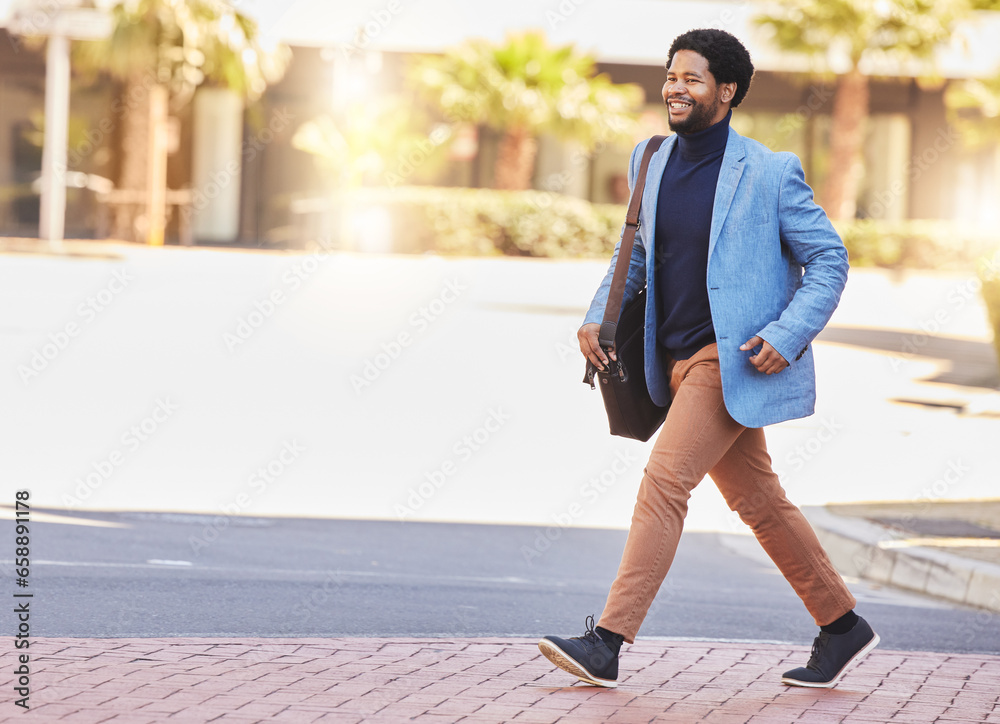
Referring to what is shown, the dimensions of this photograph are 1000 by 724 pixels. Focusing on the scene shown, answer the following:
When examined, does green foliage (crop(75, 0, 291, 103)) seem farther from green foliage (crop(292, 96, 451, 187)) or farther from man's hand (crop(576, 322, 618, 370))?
man's hand (crop(576, 322, 618, 370))

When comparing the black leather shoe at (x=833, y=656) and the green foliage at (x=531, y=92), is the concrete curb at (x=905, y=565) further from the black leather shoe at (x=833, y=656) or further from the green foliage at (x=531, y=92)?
the green foliage at (x=531, y=92)

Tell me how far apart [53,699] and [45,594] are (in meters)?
1.56

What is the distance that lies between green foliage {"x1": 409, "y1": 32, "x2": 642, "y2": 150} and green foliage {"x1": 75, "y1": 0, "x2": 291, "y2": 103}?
386 cm

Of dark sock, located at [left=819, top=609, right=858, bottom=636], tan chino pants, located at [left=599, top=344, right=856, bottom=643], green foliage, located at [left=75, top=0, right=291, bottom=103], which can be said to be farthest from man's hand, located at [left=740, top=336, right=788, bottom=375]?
green foliage, located at [left=75, top=0, right=291, bottom=103]

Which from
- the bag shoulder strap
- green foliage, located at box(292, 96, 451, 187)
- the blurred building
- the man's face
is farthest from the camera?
the blurred building

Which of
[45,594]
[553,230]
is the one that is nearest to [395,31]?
[553,230]

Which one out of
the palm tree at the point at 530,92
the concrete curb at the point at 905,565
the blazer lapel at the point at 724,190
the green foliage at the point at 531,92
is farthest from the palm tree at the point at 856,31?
the blazer lapel at the point at 724,190

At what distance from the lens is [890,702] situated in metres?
4.09

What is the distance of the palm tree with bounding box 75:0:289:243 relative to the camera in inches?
953

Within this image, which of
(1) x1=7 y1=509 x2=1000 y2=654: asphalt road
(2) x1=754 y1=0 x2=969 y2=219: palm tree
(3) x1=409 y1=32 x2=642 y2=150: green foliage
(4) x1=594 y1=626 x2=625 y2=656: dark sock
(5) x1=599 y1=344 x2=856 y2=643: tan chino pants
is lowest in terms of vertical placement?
(1) x1=7 y1=509 x2=1000 y2=654: asphalt road

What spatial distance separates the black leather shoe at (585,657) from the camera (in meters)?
3.86

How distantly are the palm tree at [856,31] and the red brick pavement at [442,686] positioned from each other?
23770 mm

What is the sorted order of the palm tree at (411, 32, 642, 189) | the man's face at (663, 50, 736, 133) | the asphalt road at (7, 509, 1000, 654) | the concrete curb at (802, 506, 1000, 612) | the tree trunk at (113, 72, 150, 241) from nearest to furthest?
the man's face at (663, 50, 736, 133), the asphalt road at (7, 509, 1000, 654), the concrete curb at (802, 506, 1000, 612), the tree trunk at (113, 72, 150, 241), the palm tree at (411, 32, 642, 189)

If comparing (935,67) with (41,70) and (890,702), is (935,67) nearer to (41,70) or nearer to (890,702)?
(41,70)
